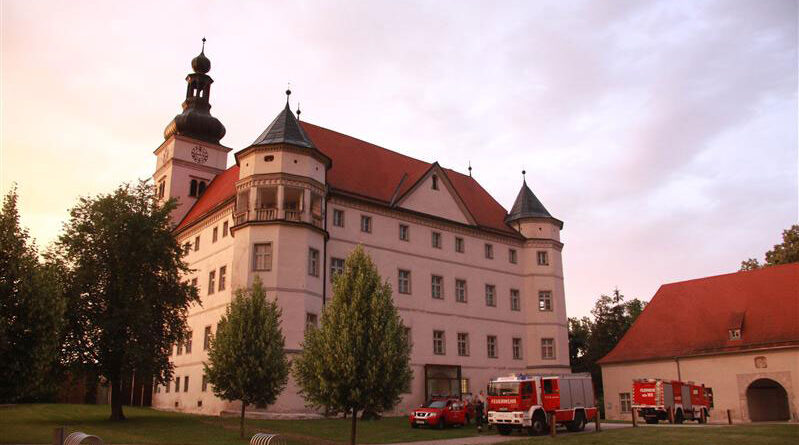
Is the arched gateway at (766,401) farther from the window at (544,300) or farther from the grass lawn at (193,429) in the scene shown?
the grass lawn at (193,429)

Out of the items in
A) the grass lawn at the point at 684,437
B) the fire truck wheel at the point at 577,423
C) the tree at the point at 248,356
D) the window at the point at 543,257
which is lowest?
the grass lawn at the point at 684,437

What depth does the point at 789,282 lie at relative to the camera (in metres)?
40.5

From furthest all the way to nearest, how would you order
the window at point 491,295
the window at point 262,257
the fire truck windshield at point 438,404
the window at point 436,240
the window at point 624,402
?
the window at point 491,295 → the window at point 624,402 → the window at point 436,240 → the window at point 262,257 → the fire truck windshield at point 438,404

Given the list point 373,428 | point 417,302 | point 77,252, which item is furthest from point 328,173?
point 373,428

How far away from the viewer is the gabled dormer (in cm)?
4262

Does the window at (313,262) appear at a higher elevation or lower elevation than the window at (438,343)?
higher

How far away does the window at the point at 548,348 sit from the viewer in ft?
153

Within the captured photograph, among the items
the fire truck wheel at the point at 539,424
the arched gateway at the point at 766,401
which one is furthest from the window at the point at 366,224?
the arched gateway at the point at 766,401

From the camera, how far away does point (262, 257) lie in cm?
3422

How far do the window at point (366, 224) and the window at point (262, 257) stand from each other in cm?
702

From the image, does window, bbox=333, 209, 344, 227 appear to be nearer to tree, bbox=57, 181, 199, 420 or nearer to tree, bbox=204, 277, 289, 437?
tree, bbox=57, 181, 199, 420

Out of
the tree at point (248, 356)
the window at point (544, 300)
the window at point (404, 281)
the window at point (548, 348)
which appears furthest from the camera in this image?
the window at point (544, 300)

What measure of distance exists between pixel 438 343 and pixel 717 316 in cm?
1742

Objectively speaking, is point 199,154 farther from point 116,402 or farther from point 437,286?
point 116,402
